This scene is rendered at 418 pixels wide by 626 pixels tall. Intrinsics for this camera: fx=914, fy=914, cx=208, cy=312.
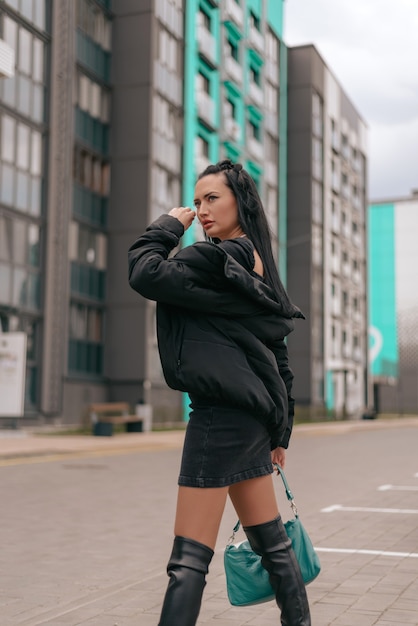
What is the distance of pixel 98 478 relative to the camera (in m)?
13.2

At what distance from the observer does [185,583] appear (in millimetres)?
2938

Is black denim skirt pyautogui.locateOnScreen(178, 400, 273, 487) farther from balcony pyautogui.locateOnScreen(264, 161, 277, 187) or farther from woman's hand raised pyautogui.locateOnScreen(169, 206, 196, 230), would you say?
balcony pyautogui.locateOnScreen(264, 161, 277, 187)

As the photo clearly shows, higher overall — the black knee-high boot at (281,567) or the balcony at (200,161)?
the balcony at (200,161)

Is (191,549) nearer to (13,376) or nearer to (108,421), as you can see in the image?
(13,376)

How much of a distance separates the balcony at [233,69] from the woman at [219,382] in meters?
43.6

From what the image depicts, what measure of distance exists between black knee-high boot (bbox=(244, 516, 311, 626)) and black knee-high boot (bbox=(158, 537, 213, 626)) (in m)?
0.22

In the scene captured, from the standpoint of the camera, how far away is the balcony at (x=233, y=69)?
45.3 metres

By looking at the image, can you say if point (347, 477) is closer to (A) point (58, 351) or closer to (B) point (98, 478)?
(B) point (98, 478)

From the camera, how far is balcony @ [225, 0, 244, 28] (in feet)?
149

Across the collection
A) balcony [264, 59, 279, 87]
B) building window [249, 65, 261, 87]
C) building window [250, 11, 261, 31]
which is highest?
building window [250, 11, 261, 31]

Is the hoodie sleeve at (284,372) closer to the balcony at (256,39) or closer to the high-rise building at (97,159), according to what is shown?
the high-rise building at (97,159)

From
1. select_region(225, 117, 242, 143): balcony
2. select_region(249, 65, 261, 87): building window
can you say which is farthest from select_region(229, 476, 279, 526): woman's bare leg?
select_region(249, 65, 261, 87): building window

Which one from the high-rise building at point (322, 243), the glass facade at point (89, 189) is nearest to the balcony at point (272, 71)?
the high-rise building at point (322, 243)

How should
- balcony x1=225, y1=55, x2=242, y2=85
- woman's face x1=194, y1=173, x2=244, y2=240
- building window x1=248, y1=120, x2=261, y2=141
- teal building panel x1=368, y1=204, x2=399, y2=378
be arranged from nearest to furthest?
woman's face x1=194, y1=173, x2=244, y2=240, balcony x1=225, y1=55, x2=242, y2=85, building window x1=248, y1=120, x2=261, y2=141, teal building panel x1=368, y1=204, x2=399, y2=378
